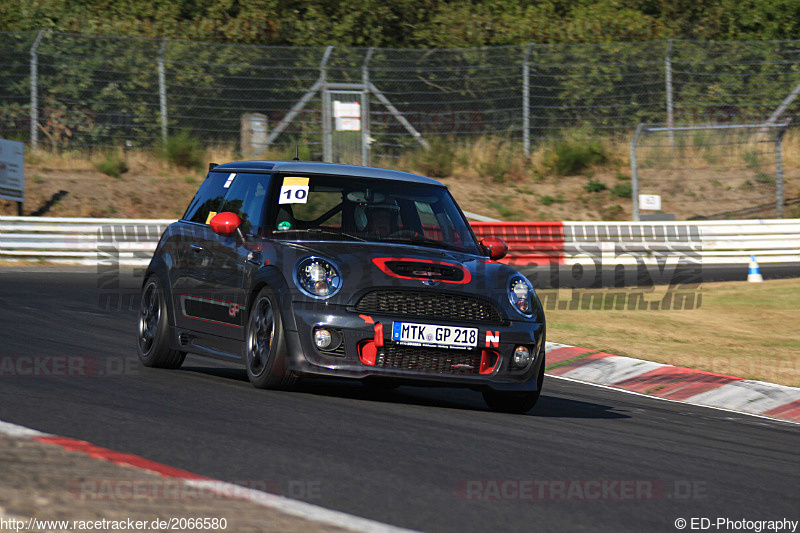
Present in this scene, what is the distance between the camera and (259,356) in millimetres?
7387

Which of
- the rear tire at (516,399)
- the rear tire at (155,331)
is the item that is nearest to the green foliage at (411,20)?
the rear tire at (155,331)

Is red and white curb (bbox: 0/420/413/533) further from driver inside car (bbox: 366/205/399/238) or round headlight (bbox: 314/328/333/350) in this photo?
driver inside car (bbox: 366/205/399/238)

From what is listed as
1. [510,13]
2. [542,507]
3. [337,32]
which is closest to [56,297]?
[542,507]

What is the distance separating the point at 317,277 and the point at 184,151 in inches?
769

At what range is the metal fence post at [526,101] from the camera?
25266mm

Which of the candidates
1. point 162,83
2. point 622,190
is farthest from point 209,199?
point 622,190

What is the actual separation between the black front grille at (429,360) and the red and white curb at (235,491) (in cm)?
231

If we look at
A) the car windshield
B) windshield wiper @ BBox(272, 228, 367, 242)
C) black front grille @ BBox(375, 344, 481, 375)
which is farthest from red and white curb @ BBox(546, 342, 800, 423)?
windshield wiper @ BBox(272, 228, 367, 242)

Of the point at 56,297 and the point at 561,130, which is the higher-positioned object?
the point at 561,130

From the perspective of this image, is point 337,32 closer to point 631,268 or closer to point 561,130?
point 561,130

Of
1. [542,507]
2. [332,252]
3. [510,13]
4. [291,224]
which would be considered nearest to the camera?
[542,507]

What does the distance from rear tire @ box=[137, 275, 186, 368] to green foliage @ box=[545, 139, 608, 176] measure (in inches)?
760

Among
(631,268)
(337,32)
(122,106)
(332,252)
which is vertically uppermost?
(337,32)

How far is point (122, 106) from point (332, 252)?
1783 centimetres
